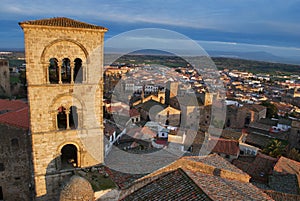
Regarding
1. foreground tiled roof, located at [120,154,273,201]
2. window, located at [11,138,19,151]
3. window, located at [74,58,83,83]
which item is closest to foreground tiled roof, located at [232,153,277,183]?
foreground tiled roof, located at [120,154,273,201]

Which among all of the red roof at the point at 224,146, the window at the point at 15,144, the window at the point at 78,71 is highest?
the window at the point at 78,71

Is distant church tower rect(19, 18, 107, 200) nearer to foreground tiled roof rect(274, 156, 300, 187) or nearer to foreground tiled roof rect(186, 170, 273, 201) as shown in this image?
foreground tiled roof rect(186, 170, 273, 201)

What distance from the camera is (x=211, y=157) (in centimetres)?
1295

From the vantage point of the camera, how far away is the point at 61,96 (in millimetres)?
11500

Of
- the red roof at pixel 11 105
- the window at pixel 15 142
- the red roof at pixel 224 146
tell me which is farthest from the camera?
the red roof at pixel 224 146

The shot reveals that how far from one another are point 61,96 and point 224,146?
764 inches

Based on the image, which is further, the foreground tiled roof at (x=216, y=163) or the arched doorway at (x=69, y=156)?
the arched doorway at (x=69, y=156)

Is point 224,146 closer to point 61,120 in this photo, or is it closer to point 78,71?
point 61,120

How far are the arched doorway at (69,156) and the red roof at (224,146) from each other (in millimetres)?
15461

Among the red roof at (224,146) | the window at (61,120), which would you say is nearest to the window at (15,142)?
the window at (61,120)

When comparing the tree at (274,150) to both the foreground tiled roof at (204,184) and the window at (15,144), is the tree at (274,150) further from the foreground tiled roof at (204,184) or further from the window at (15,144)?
the window at (15,144)

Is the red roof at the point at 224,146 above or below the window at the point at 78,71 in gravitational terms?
below

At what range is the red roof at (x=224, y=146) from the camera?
25.2 m

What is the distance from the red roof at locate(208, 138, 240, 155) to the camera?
2520cm
